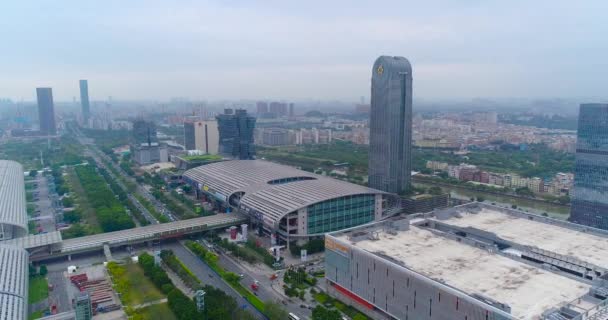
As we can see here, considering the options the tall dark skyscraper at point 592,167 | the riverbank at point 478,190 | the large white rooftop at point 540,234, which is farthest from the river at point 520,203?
the large white rooftop at point 540,234

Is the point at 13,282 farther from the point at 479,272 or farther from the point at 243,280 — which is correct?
the point at 479,272

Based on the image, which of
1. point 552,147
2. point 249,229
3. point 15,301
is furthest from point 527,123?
point 15,301

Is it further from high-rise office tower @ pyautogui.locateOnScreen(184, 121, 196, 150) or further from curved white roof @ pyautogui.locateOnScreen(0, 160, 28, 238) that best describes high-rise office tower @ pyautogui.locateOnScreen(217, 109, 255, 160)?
curved white roof @ pyautogui.locateOnScreen(0, 160, 28, 238)

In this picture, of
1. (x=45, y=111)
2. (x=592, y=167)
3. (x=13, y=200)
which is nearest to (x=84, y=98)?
(x=45, y=111)

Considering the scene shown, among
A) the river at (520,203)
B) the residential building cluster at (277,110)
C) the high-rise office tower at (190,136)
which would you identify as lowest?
the river at (520,203)

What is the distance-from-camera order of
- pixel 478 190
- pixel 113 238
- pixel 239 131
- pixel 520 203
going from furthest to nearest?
pixel 239 131
pixel 478 190
pixel 520 203
pixel 113 238

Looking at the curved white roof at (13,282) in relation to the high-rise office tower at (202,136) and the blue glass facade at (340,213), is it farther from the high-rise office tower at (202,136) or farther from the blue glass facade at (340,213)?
the high-rise office tower at (202,136)

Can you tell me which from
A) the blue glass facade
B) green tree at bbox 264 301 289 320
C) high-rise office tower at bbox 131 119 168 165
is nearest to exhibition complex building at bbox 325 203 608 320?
green tree at bbox 264 301 289 320
